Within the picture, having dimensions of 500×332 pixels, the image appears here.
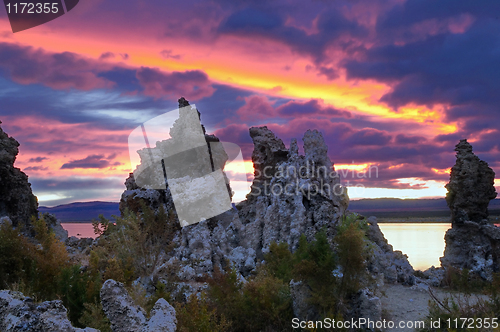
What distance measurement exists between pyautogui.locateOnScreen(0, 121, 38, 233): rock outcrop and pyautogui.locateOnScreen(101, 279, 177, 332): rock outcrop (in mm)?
20456

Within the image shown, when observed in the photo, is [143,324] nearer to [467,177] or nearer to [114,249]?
[114,249]

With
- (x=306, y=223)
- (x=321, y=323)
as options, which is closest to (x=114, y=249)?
(x=306, y=223)

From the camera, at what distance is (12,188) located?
77.3 ft

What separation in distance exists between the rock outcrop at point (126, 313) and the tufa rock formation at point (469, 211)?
1918cm

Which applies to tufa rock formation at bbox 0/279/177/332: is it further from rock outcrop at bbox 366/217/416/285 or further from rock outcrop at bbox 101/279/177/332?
rock outcrop at bbox 366/217/416/285

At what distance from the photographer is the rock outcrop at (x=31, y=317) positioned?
4773 mm

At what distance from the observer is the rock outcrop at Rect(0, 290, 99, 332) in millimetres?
4773

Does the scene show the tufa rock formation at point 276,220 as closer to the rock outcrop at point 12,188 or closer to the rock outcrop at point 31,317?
the rock outcrop at point 12,188

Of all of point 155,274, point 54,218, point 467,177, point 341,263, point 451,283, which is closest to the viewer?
point 341,263

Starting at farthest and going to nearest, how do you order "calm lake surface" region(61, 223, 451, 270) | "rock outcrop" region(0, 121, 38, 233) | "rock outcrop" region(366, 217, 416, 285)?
"calm lake surface" region(61, 223, 451, 270) → "rock outcrop" region(0, 121, 38, 233) → "rock outcrop" region(366, 217, 416, 285)

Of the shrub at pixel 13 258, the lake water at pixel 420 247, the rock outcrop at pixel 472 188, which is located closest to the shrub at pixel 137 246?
the shrub at pixel 13 258

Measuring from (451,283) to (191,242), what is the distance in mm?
11664

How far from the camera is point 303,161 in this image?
19.5 meters

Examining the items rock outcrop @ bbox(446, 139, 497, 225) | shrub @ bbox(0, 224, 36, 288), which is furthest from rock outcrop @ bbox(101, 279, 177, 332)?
rock outcrop @ bbox(446, 139, 497, 225)
